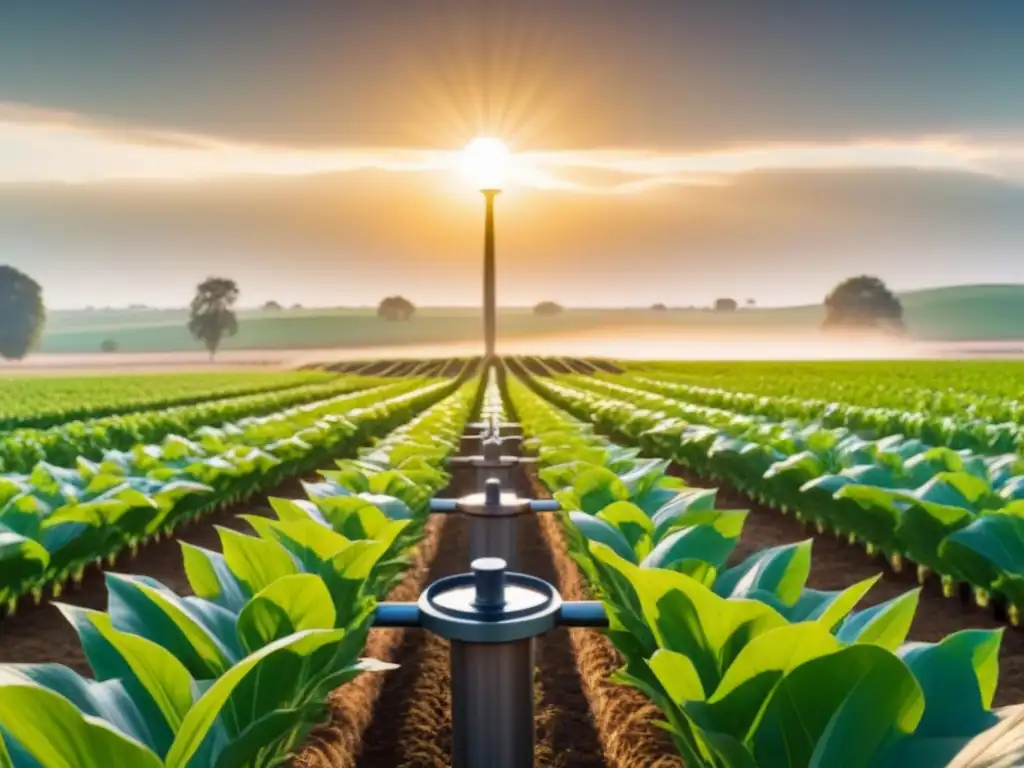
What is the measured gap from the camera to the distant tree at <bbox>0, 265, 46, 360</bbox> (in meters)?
89.6

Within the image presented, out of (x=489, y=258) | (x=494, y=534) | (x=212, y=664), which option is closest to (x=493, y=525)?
(x=494, y=534)

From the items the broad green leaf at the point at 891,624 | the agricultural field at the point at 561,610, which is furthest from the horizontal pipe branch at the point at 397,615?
the broad green leaf at the point at 891,624

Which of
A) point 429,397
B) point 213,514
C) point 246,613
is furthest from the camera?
point 429,397

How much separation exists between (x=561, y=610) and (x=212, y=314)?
116 m

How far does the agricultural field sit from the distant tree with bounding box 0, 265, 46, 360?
91.8m

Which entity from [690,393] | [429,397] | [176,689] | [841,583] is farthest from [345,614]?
[429,397]

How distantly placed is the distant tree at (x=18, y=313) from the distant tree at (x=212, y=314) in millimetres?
20608

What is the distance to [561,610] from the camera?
202cm

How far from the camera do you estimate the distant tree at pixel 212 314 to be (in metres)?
111

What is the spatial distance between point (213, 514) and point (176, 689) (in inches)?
334

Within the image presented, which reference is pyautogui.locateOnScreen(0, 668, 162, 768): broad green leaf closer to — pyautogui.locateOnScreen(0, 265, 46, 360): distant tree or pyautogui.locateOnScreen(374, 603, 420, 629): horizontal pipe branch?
pyautogui.locateOnScreen(374, 603, 420, 629): horizontal pipe branch

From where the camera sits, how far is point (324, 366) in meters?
80.6

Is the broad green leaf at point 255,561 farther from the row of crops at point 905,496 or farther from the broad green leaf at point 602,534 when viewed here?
the row of crops at point 905,496

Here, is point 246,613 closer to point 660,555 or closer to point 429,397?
point 660,555
